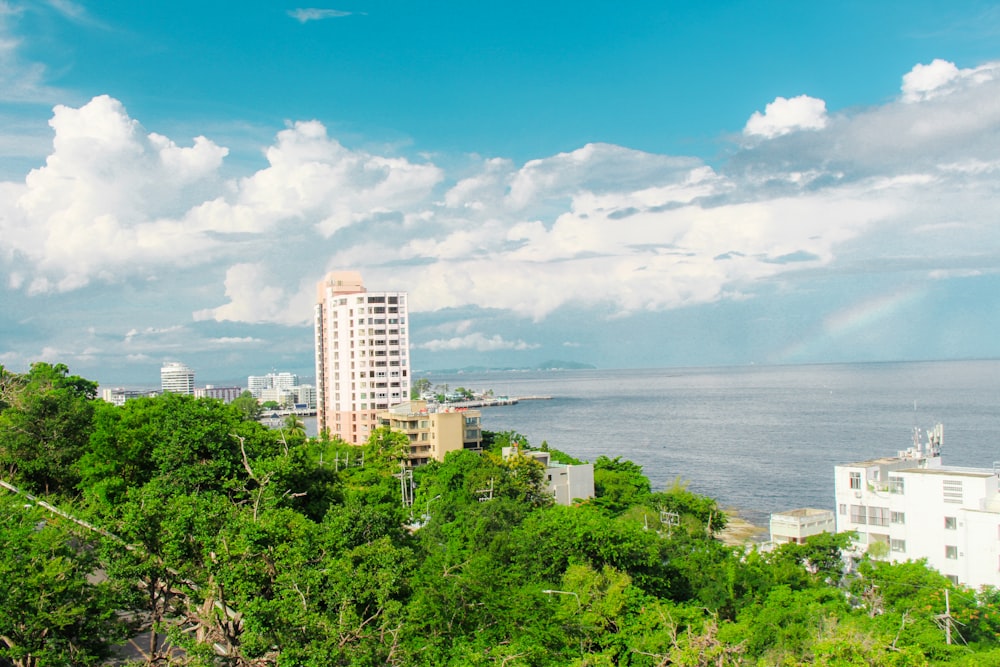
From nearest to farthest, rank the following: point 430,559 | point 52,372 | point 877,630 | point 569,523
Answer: point 877,630 < point 430,559 < point 569,523 < point 52,372

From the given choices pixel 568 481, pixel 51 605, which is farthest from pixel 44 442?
pixel 568 481

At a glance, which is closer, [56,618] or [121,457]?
[56,618]

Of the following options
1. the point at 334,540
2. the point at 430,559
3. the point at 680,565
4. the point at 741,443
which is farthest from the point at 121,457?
the point at 741,443

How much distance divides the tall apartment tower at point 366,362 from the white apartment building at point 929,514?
46110mm

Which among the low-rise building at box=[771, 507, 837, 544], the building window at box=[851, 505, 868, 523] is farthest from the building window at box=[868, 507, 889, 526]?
the low-rise building at box=[771, 507, 837, 544]

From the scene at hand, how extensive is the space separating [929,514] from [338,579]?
22.8 m

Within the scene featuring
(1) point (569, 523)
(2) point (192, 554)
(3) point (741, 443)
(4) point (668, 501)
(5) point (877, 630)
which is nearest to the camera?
(2) point (192, 554)

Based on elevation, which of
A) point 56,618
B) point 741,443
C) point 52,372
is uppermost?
point 52,372

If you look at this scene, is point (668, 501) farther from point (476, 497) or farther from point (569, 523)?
point (569, 523)

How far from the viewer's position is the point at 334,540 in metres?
15.8

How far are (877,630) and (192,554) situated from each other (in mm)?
15250

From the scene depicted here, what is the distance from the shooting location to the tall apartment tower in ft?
232

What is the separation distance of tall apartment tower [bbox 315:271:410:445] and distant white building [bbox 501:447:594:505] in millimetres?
26956

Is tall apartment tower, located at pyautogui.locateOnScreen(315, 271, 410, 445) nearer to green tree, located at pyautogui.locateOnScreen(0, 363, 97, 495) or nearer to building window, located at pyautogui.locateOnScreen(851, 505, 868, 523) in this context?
green tree, located at pyautogui.locateOnScreen(0, 363, 97, 495)
